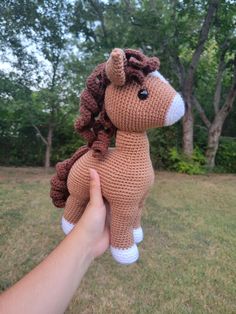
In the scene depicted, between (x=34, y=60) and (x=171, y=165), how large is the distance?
142 inches

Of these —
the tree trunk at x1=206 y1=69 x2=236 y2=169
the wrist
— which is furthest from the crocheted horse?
the tree trunk at x1=206 y1=69 x2=236 y2=169

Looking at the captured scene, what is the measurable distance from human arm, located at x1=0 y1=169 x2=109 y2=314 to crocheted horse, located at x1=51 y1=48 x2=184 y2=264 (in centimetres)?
5

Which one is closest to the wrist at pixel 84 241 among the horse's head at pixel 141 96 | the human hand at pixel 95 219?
the human hand at pixel 95 219

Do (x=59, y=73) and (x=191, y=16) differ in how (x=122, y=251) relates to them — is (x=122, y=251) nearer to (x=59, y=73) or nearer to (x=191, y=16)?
(x=59, y=73)

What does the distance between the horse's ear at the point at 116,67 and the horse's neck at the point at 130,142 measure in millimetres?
166

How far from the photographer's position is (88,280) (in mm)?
2299

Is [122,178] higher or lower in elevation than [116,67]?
lower

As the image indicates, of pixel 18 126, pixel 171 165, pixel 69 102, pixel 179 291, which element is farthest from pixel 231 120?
pixel 179 291

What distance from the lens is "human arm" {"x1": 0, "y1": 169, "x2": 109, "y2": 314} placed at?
730mm

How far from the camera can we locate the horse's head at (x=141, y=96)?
93cm

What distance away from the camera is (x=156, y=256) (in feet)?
8.82

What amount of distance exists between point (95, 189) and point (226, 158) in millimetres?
7131

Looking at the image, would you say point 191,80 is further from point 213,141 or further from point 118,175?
point 118,175

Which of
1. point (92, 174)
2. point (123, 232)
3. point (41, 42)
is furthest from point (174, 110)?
point (41, 42)
